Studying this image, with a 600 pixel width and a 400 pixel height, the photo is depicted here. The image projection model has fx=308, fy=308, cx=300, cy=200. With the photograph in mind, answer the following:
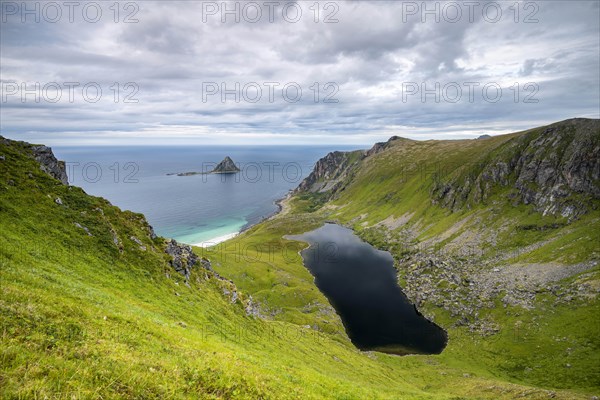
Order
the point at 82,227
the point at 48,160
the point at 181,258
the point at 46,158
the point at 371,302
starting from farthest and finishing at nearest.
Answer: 1. the point at 371,302
2. the point at 48,160
3. the point at 46,158
4. the point at 181,258
5. the point at 82,227

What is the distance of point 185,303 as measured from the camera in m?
40.5

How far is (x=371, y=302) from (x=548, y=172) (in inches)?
4726

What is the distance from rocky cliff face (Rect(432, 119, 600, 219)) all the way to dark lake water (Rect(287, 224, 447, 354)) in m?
72.7

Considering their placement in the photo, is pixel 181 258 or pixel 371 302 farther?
pixel 371 302

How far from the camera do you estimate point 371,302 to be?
11294 cm

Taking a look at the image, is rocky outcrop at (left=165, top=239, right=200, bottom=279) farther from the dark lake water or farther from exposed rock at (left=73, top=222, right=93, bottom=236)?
the dark lake water

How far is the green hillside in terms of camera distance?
15234 mm

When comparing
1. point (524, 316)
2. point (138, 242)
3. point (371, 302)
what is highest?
point (138, 242)

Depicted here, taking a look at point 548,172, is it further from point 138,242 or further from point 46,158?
point 46,158

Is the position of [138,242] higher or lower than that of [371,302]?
higher

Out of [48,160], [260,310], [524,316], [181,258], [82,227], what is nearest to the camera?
[82,227]

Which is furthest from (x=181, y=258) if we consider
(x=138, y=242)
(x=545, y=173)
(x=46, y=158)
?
(x=545, y=173)

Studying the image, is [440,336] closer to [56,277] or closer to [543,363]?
[543,363]

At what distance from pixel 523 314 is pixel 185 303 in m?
98.2
